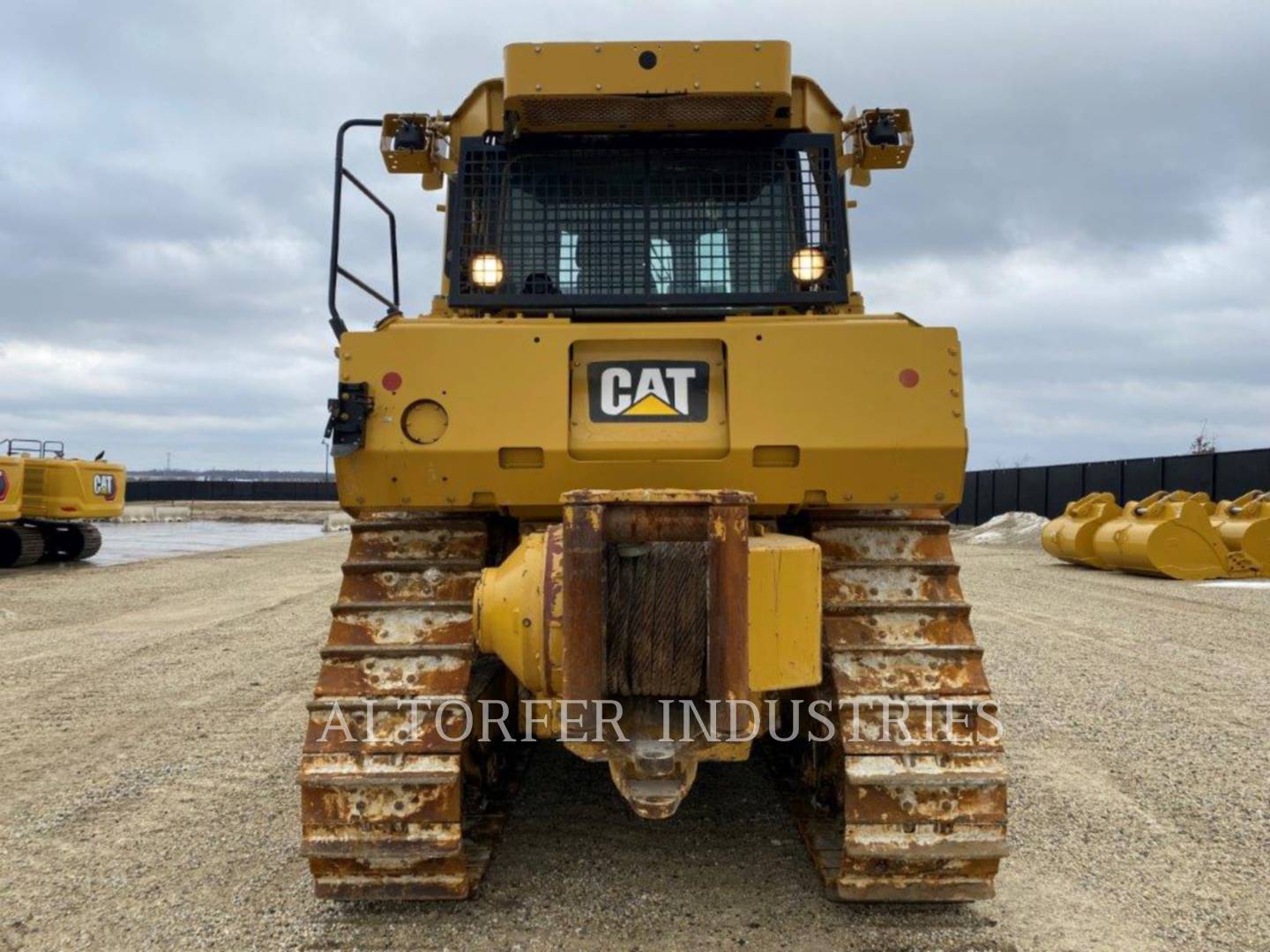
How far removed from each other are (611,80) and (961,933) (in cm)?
355

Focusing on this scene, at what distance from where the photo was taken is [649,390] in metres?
3.54

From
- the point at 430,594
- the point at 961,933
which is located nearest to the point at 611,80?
the point at 430,594

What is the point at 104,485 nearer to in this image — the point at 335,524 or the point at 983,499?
the point at 335,524

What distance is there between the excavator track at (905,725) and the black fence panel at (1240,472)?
18.9 metres

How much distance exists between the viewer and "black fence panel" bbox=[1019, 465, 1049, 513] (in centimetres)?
2714

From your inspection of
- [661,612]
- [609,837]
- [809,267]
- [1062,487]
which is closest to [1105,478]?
Result: [1062,487]

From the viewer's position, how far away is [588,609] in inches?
107

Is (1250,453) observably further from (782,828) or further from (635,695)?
(635,695)

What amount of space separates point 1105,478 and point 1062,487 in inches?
80.9

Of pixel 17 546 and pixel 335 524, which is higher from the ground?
pixel 17 546

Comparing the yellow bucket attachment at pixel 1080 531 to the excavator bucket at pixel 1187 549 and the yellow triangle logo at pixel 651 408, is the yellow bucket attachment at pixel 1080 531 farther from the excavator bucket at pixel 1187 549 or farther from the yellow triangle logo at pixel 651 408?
the yellow triangle logo at pixel 651 408

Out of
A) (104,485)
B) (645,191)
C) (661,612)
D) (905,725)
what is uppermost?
(645,191)

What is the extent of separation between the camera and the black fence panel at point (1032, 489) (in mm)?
27141

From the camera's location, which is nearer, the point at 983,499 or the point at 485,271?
the point at 485,271
